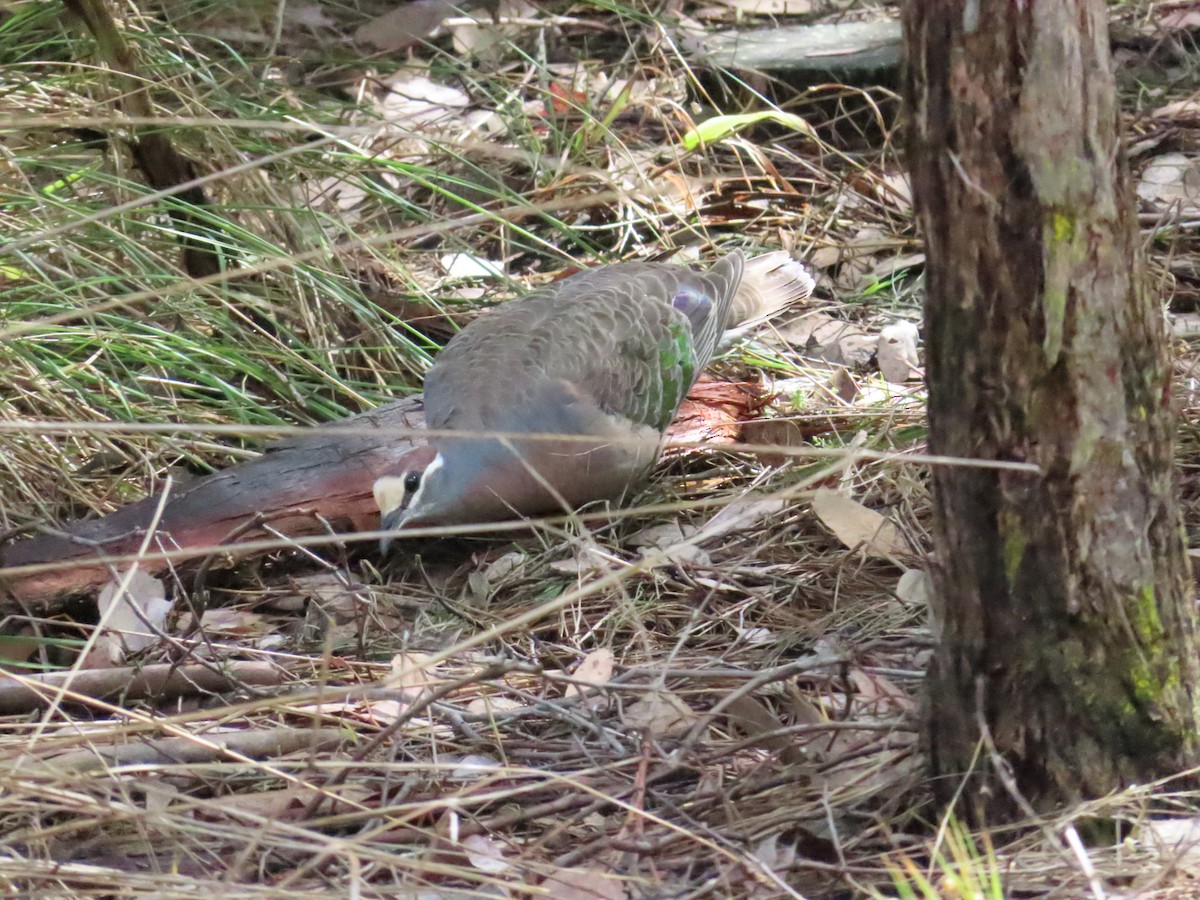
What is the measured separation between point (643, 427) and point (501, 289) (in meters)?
1.04

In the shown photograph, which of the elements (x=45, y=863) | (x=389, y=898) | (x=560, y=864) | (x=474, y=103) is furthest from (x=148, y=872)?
(x=474, y=103)

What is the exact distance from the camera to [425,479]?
3221 millimetres

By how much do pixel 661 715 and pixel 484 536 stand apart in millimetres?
1202

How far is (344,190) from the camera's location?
4.60m

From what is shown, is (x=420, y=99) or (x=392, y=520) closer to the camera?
(x=392, y=520)

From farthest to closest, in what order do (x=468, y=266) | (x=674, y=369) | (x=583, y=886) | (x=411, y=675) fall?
1. (x=468, y=266)
2. (x=674, y=369)
3. (x=411, y=675)
4. (x=583, y=886)

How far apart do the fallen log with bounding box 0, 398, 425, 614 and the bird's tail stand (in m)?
1.27

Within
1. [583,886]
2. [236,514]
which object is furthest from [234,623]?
[583,886]

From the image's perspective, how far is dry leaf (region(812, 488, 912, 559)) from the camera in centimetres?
277

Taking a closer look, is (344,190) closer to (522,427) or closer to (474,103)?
(474,103)

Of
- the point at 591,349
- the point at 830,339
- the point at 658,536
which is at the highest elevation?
the point at 591,349

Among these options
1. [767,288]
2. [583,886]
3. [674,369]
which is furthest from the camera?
[767,288]

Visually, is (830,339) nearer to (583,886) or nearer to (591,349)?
(591,349)

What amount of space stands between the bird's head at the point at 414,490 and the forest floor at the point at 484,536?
169 millimetres
